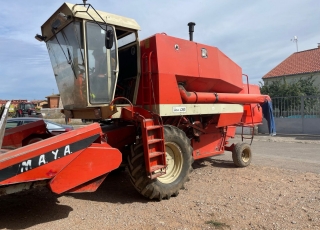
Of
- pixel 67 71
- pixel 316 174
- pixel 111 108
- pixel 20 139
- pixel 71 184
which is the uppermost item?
pixel 67 71

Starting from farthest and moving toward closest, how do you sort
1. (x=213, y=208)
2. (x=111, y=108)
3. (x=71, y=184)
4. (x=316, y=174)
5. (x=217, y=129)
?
(x=217, y=129), (x=316, y=174), (x=111, y=108), (x=213, y=208), (x=71, y=184)

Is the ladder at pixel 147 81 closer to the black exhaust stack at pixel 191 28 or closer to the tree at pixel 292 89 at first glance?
the black exhaust stack at pixel 191 28

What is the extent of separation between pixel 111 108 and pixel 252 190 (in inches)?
111

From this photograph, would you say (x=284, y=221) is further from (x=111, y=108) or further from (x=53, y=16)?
(x=53, y=16)

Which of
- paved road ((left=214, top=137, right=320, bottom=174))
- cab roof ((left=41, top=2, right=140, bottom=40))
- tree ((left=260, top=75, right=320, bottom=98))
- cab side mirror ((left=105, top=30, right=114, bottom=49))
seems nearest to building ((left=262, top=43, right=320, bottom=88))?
tree ((left=260, top=75, right=320, bottom=98))

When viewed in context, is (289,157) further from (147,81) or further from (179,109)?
(147,81)

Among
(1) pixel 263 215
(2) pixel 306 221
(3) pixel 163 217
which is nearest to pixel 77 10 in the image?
(3) pixel 163 217

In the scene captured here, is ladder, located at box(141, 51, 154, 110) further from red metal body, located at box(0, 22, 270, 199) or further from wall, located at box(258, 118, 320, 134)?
wall, located at box(258, 118, 320, 134)

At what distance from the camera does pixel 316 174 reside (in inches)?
241

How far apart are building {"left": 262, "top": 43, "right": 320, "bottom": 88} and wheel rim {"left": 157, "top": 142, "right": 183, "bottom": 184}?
70.2 ft

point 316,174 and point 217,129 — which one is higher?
Result: point 217,129

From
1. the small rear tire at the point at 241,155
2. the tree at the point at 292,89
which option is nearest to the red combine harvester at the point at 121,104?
the small rear tire at the point at 241,155

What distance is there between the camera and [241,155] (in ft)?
23.0

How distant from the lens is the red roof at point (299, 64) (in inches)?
985
